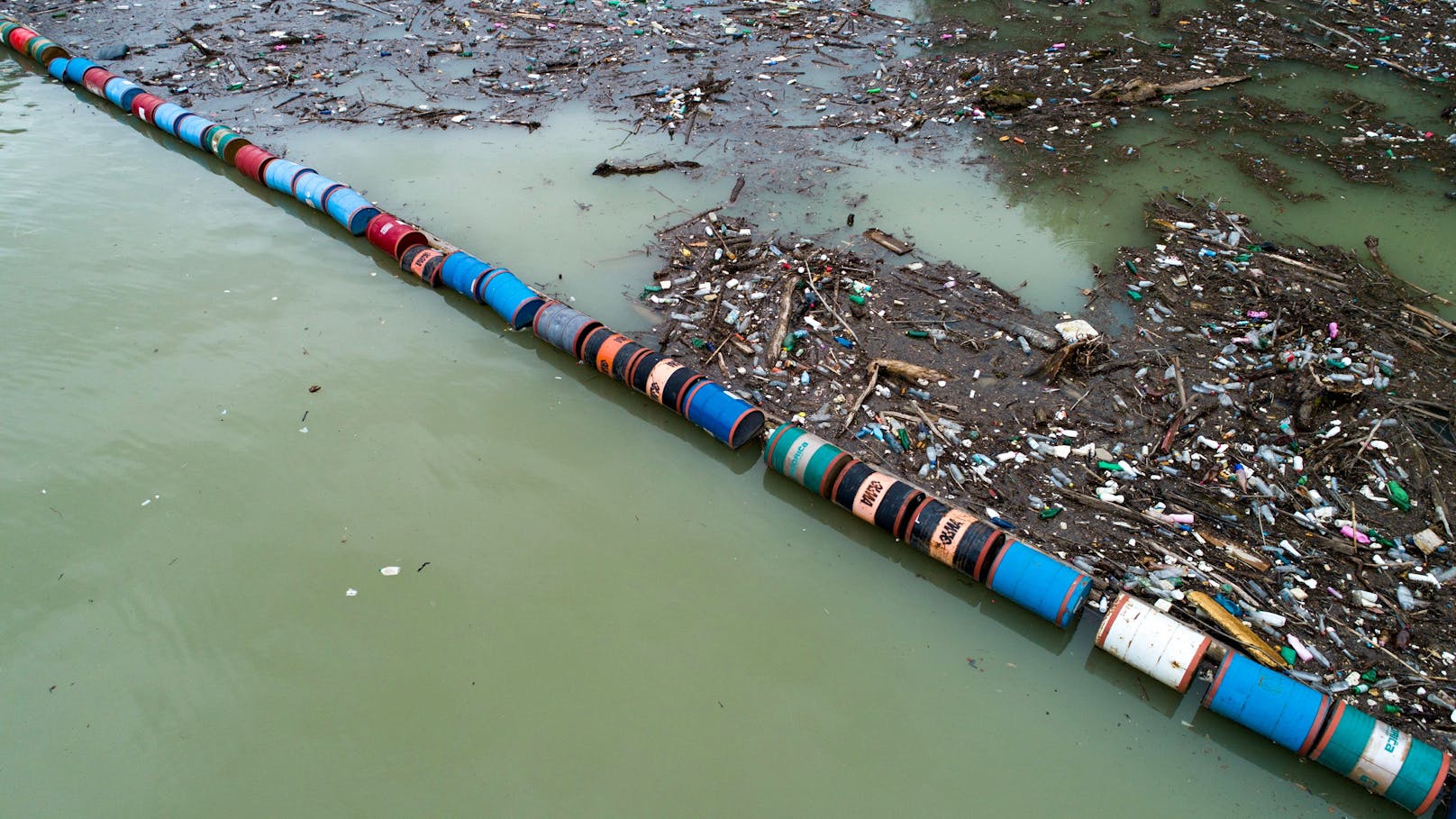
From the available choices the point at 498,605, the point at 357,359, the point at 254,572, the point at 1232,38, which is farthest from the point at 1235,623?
the point at 1232,38

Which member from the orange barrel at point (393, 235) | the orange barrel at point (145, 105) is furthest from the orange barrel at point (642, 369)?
the orange barrel at point (145, 105)

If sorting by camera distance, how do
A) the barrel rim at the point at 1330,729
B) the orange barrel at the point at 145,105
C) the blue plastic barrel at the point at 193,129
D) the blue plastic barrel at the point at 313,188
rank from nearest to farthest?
the barrel rim at the point at 1330,729 → the blue plastic barrel at the point at 313,188 → the blue plastic barrel at the point at 193,129 → the orange barrel at the point at 145,105

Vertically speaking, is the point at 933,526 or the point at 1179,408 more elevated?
the point at 1179,408

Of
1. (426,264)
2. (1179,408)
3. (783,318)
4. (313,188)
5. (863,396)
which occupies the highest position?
(1179,408)

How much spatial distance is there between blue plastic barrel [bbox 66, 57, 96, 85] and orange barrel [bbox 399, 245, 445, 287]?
645 cm

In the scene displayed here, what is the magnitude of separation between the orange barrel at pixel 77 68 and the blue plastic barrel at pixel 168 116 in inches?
71.3

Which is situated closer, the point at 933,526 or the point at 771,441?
the point at 933,526

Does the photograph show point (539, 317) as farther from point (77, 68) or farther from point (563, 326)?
point (77, 68)

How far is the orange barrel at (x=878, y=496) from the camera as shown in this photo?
4.60 meters

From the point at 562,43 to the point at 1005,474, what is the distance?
8317 mm

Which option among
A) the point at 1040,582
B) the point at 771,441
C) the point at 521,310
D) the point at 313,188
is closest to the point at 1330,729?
the point at 1040,582

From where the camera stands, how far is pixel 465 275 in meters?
6.44

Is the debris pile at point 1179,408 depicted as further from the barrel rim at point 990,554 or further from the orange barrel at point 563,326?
the orange barrel at point 563,326

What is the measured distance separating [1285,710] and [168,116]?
11.0 metres
